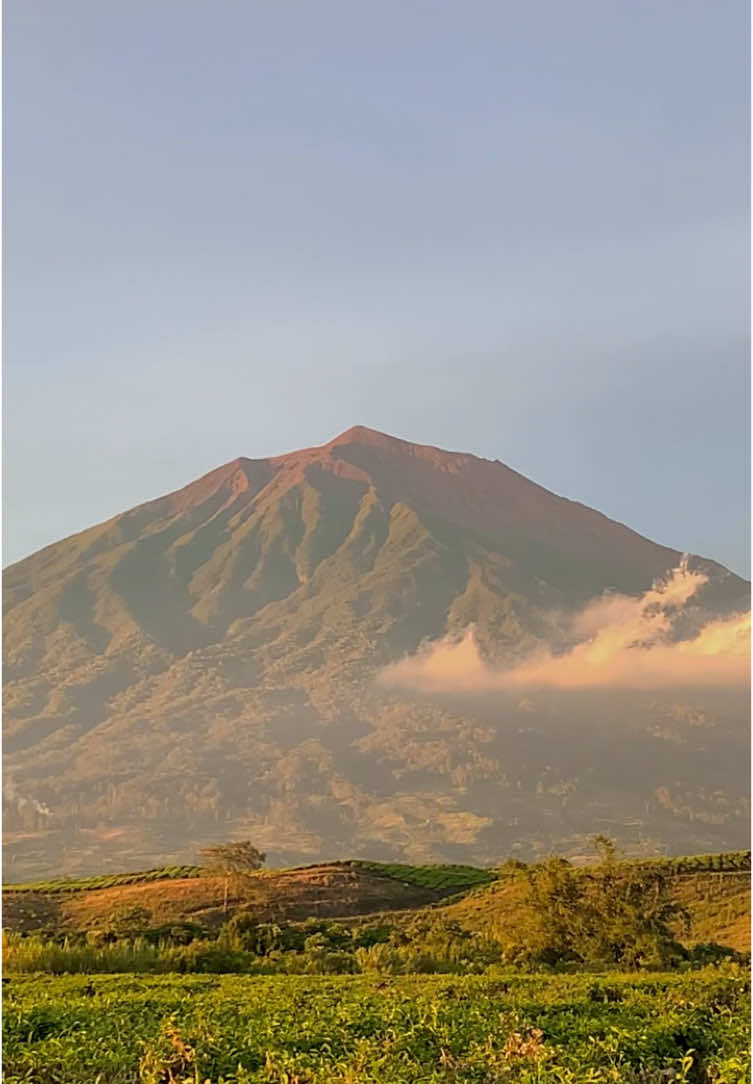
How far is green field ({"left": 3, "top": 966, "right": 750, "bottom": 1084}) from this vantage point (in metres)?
5.39

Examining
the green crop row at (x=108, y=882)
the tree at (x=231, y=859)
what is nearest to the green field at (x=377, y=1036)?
the tree at (x=231, y=859)

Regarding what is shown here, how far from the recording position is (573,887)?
75.8 ft

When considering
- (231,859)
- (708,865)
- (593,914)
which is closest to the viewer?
(593,914)

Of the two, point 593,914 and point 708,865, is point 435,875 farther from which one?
point 593,914

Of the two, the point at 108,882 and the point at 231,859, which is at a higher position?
the point at 231,859

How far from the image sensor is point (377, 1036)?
639 cm

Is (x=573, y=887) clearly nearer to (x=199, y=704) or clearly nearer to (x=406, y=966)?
(x=406, y=966)

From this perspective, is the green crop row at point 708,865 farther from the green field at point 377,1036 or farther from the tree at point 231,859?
the green field at point 377,1036

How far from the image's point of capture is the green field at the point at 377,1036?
5391 millimetres

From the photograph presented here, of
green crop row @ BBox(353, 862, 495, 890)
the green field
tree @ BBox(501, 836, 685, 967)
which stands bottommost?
green crop row @ BBox(353, 862, 495, 890)

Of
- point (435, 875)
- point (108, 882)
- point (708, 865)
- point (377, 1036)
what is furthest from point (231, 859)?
point (377, 1036)

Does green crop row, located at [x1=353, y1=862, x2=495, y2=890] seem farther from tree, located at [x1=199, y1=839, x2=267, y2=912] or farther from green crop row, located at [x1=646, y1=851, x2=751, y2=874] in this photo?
green crop row, located at [x1=646, y1=851, x2=751, y2=874]

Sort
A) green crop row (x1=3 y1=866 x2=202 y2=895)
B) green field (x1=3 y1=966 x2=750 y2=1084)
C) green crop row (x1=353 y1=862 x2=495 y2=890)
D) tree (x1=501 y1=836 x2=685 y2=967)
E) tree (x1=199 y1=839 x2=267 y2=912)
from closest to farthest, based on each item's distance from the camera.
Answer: green field (x1=3 y1=966 x2=750 y2=1084) < tree (x1=501 y1=836 x2=685 y2=967) < tree (x1=199 y1=839 x2=267 y2=912) < green crop row (x1=353 y1=862 x2=495 y2=890) < green crop row (x1=3 y1=866 x2=202 y2=895)

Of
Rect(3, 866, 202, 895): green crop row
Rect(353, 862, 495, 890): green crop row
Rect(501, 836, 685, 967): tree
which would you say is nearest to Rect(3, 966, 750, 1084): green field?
Rect(501, 836, 685, 967): tree
